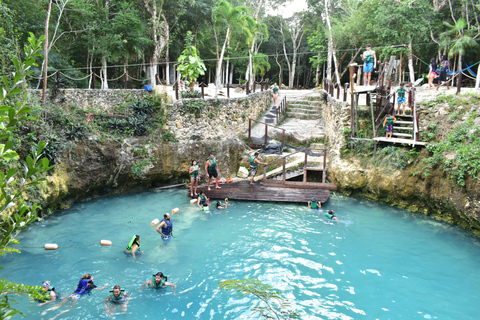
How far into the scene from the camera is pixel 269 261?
8.54m

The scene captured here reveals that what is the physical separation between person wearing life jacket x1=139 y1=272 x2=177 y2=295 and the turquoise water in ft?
0.48

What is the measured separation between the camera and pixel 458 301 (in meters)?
7.09

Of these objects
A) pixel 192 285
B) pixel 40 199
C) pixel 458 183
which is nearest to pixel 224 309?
pixel 192 285

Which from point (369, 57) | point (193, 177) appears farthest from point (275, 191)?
point (369, 57)

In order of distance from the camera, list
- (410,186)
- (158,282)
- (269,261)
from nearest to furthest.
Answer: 1. (158,282)
2. (269,261)
3. (410,186)

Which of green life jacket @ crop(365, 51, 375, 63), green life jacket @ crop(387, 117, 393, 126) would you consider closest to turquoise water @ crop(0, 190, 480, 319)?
green life jacket @ crop(387, 117, 393, 126)

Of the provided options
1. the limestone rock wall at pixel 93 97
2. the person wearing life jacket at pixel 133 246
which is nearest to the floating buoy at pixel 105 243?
the person wearing life jacket at pixel 133 246

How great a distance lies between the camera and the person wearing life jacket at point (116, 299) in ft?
21.8

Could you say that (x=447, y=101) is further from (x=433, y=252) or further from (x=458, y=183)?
(x=433, y=252)

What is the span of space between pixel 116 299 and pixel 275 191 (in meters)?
8.00

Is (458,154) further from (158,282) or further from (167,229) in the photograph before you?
(158,282)

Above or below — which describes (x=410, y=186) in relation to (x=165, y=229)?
above

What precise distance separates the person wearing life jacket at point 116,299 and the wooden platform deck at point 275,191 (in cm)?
659

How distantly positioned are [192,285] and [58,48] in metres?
17.5
